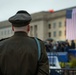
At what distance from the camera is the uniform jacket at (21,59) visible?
3000mm

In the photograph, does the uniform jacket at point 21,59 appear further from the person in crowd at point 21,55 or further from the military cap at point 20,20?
the military cap at point 20,20

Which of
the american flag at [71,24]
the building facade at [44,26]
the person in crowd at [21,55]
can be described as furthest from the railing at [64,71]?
the building facade at [44,26]

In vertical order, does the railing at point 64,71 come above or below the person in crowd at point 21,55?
below

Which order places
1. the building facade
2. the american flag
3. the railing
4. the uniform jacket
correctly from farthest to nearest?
1. the building facade
2. the american flag
3. the railing
4. the uniform jacket

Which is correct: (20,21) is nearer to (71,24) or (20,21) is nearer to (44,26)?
(71,24)

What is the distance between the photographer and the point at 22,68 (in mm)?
2998

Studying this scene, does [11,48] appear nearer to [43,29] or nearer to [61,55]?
[61,55]

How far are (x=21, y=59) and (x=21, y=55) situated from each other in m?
0.04

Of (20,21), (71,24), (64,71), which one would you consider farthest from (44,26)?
(20,21)

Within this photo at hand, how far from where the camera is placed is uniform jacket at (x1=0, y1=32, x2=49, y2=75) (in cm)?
300

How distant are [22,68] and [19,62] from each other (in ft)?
0.20

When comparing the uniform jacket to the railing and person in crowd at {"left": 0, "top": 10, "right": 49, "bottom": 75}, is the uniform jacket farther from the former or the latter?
the railing

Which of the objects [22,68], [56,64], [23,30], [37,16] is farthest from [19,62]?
[37,16]

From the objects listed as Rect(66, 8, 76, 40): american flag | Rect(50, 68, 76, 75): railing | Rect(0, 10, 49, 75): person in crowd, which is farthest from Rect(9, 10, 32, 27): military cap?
Rect(66, 8, 76, 40): american flag
